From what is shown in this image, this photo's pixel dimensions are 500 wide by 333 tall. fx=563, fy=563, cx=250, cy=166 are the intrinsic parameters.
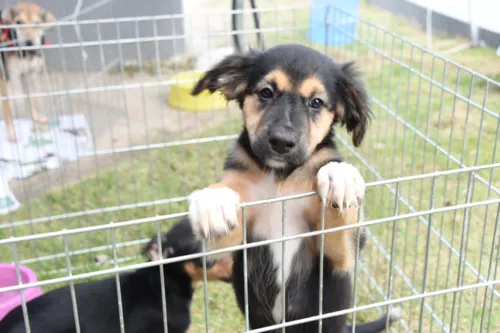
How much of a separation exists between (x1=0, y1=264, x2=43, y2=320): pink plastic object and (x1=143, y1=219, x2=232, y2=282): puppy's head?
0.56 meters

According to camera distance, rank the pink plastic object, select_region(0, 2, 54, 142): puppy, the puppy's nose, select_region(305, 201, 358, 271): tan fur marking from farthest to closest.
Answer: select_region(0, 2, 54, 142): puppy < the pink plastic object < the puppy's nose < select_region(305, 201, 358, 271): tan fur marking

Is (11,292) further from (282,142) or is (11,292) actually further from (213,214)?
(213,214)

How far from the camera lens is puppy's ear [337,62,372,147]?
2053 mm

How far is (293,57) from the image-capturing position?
204cm

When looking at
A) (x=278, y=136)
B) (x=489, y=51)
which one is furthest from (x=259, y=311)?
(x=489, y=51)

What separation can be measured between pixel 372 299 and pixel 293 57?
1.34 metres

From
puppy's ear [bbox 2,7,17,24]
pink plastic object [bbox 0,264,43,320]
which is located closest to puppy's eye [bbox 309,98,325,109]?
pink plastic object [bbox 0,264,43,320]

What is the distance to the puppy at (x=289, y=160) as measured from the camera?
188cm

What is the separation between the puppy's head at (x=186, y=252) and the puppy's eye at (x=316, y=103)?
72cm

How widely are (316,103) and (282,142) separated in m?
0.28

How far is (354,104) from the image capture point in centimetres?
210

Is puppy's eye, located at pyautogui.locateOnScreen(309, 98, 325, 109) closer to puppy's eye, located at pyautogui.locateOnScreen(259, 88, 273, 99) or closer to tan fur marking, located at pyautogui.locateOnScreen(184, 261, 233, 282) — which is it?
puppy's eye, located at pyautogui.locateOnScreen(259, 88, 273, 99)

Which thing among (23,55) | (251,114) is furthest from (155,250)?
(23,55)

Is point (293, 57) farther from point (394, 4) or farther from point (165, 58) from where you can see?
point (394, 4)
